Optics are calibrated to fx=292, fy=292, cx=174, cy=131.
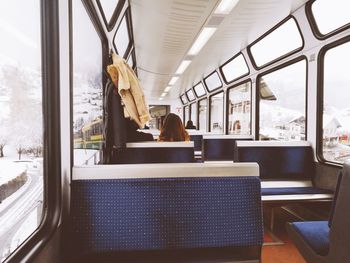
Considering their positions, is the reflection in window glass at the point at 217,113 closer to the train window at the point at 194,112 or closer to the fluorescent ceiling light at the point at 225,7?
the train window at the point at 194,112

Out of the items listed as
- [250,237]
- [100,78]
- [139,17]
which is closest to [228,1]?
[139,17]

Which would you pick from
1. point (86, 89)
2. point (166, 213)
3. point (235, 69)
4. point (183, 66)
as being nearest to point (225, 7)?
point (86, 89)

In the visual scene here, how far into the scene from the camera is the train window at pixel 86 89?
198 cm

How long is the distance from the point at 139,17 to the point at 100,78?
149cm

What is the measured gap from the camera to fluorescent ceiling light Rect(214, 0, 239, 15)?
3139 millimetres

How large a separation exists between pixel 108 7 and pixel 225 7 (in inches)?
50.7

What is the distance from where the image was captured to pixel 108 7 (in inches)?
118

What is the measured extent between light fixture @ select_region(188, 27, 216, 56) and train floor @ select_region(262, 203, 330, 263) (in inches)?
103

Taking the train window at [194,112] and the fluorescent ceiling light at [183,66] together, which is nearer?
the fluorescent ceiling light at [183,66]

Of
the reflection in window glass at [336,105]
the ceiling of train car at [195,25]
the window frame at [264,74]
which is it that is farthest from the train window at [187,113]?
the reflection in window glass at [336,105]

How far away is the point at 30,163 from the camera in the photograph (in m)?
1.29

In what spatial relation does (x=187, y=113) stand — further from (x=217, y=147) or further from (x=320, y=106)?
(x=320, y=106)

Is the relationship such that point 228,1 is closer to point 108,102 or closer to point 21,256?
point 108,102

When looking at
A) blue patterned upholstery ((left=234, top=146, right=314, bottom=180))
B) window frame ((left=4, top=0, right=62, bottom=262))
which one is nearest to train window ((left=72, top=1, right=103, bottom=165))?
window frame ((left=4, top=0, right=62, bottom=262))
